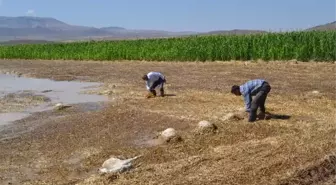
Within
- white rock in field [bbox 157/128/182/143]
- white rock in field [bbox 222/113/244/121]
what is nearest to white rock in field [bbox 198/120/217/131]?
white rock in field [bbox 157/128/182/143]

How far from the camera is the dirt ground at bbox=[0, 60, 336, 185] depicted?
23.4 feet

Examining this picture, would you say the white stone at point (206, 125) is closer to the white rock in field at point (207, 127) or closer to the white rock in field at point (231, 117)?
the white rock in field at point (207, 127)

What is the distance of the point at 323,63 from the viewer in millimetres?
26219

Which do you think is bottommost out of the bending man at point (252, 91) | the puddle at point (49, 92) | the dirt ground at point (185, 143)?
the puddle at point (49, 92)

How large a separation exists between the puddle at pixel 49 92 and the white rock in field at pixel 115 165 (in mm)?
5709

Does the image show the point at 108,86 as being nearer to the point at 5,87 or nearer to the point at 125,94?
the point at 125,94

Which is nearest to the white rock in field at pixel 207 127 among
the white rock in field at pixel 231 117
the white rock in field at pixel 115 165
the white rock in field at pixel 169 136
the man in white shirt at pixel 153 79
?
the white rock in field at pixel 169 136

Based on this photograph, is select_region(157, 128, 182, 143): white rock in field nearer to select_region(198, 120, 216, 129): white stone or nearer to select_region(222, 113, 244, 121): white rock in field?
select_region(198, 120, 216, 129): white stone

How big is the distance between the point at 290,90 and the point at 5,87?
1198 cm

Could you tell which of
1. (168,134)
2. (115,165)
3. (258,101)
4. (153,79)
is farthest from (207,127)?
(153,79)

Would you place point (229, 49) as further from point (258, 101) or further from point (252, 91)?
point (258, 101)

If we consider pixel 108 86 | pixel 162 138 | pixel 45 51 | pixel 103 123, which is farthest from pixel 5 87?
pixel 45 51

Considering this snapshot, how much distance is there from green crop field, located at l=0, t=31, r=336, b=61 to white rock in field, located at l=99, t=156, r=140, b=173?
20606 millimetres

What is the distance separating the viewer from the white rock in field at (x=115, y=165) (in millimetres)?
7700
